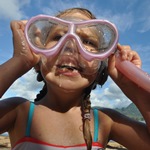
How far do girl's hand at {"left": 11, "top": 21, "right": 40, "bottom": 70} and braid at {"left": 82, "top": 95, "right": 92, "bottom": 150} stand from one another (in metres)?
0.64

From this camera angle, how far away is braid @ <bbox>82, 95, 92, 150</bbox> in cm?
218

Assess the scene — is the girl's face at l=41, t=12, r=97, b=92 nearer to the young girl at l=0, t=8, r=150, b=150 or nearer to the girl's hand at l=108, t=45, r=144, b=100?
the young girl at l=0, t=8, r=150, b=150

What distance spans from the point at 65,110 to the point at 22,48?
0.72 metres

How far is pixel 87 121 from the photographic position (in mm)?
2305

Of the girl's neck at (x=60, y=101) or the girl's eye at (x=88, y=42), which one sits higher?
the girl's eye at (x=88, y=42)

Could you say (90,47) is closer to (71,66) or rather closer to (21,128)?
(71,66)

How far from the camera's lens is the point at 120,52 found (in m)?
2.32

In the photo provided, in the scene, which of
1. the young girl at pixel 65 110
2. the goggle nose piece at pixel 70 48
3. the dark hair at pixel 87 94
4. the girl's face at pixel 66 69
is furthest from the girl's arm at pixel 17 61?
the dark hair at pixel 87 94

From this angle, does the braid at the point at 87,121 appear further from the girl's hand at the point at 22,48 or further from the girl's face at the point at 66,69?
the girl's hand at the point at 22,48

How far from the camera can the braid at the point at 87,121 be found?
2176mm

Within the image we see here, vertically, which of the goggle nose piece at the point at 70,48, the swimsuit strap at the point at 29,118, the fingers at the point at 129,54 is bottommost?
the swimsuit strap at the point at 29,118

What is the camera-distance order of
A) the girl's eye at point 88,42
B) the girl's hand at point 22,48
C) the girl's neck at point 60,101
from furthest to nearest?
the girl's neck at point 60,101, the girl's eye at point 88,42, the girl's hand at point 22,48

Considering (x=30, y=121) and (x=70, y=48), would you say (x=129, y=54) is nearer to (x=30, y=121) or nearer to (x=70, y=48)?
(x=70, y=48)

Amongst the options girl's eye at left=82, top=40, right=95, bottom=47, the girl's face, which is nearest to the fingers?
girl's eye at left=82, top=40, right=95, bottom=47
